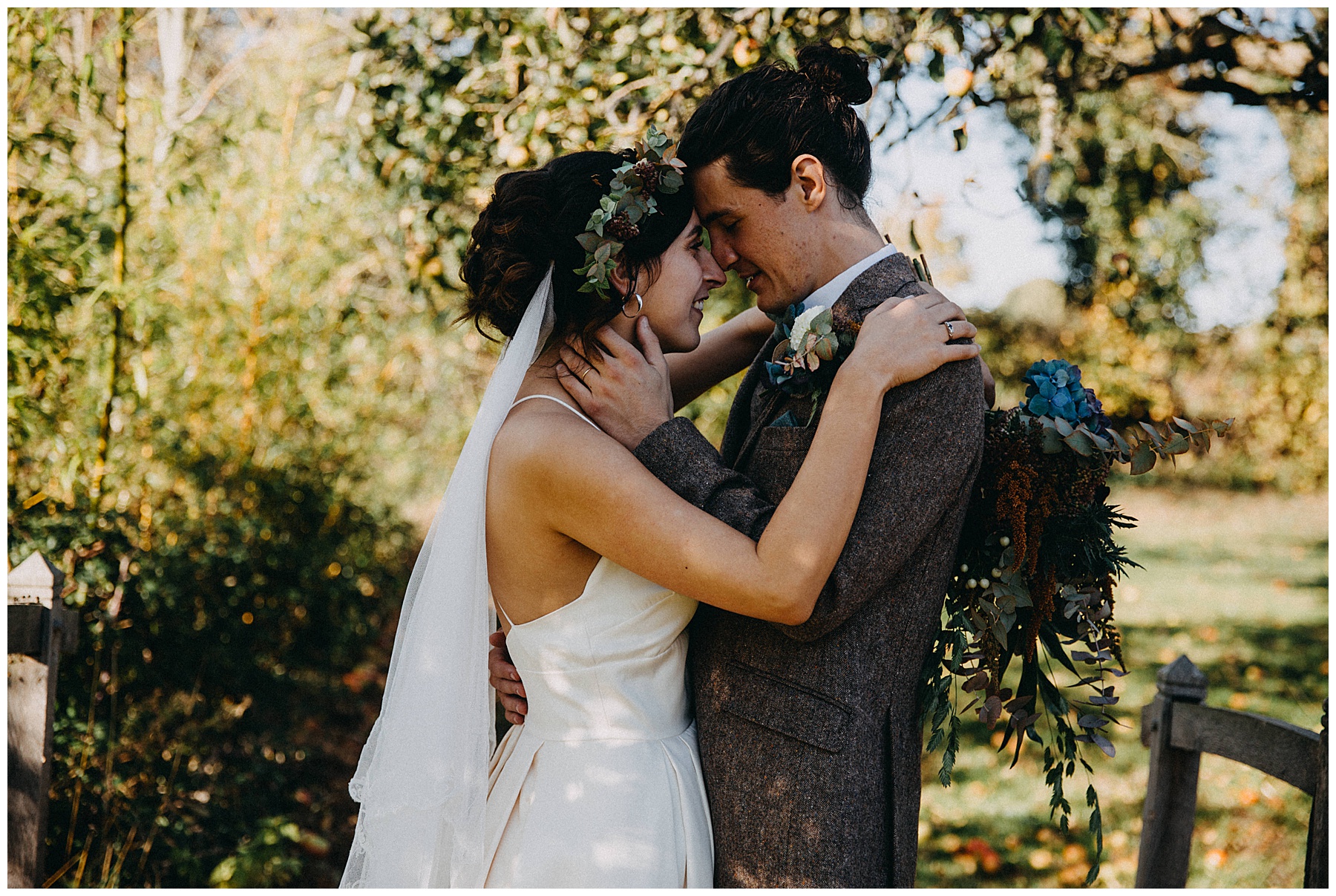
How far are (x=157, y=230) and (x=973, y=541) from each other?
433 cm

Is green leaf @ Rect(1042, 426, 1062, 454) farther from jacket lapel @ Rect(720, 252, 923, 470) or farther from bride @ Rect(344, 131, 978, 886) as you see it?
jacket lapel @ Rect(720, 252, 923, 470)

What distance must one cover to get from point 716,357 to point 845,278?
0.68 meters

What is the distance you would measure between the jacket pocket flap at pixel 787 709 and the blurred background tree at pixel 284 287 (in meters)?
2.03

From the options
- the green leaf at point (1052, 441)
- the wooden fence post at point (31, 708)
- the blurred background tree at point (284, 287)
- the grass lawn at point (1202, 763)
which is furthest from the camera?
the grass lawn at point (1202, 763)

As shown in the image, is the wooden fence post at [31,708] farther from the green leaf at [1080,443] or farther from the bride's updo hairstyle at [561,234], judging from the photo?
the green leaf at [1080,443]

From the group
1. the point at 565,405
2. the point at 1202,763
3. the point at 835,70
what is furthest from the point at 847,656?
the point at 1202,763

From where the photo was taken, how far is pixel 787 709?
6.27 ft

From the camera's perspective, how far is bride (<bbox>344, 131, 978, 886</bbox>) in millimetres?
1890

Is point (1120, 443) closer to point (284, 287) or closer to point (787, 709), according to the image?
point (787, 709)

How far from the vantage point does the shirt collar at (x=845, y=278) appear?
6.89 ft

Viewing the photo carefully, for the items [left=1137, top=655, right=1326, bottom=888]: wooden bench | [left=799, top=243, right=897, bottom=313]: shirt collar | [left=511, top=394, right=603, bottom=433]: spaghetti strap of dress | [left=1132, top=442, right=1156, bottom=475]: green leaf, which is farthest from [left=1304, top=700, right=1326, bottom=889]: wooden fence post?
[left=511, top=394, right=603, bottom=433]: spaghetti strap of dress

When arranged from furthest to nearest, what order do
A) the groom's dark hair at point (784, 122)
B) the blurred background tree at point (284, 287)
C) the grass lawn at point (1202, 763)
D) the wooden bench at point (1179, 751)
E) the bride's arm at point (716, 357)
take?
1. the grass lawn at point (1202, 763)
2. the blurred background tree at point (284, 287)
3. the bride's arm at point (716, 357)
4. the wooden bench at point (1179, 751)
5. the groom's dark hair at point (784, 122)

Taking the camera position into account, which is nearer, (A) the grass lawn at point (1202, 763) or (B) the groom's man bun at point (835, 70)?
(B) the groom's man bun at point (835, 70)

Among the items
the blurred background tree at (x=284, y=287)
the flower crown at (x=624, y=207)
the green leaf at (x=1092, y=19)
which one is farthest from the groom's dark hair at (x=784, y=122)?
the blurred background tree at (x=284, y=287)
